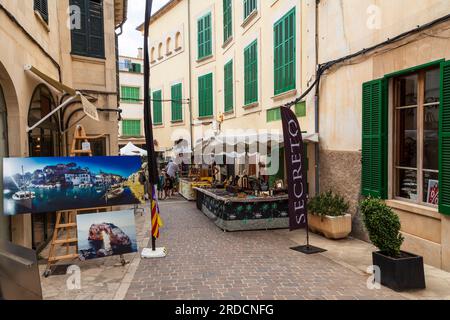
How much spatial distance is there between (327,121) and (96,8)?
7.43 m

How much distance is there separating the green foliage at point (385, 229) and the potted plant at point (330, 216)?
254 cm

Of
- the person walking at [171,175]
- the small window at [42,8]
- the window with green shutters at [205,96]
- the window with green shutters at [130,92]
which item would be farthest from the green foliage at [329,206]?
the window with green shutters at [130,92]

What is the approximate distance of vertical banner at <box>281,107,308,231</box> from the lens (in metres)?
7.18

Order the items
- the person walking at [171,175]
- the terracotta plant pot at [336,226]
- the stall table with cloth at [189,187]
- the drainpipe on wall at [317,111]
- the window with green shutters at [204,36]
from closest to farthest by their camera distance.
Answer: the terracotta plant pot at [336,226], the drainpipe on wall at [317,111], the stall table with cloth at [189,187], the person walking at [171,175], the window with green shutters at [204,36]

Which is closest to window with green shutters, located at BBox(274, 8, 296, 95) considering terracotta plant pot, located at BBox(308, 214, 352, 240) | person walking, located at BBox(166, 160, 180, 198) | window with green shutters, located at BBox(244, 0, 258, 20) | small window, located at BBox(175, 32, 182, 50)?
window with green shutters, located at BBox(244, 0, 258, 20)

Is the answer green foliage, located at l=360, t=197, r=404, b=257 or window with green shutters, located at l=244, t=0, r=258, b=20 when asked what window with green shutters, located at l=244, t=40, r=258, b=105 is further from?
green foliage, located at l=360, t=197, r=404, b=257

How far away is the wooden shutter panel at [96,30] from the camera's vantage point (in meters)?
10.8

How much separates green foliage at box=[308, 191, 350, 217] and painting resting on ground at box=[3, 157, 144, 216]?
4015 millimetres

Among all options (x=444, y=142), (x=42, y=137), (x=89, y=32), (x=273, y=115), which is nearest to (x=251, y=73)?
(x=273, y=115)

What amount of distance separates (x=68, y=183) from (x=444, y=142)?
19.7 feet

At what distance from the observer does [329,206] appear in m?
8.20

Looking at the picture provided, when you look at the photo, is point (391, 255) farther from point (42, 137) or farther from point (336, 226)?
point (42, 137)

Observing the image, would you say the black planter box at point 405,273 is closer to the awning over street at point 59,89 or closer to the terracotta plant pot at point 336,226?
the terracotta plant pot at point 336,226

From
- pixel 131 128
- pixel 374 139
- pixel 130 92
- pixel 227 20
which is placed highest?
pixel 227 20
